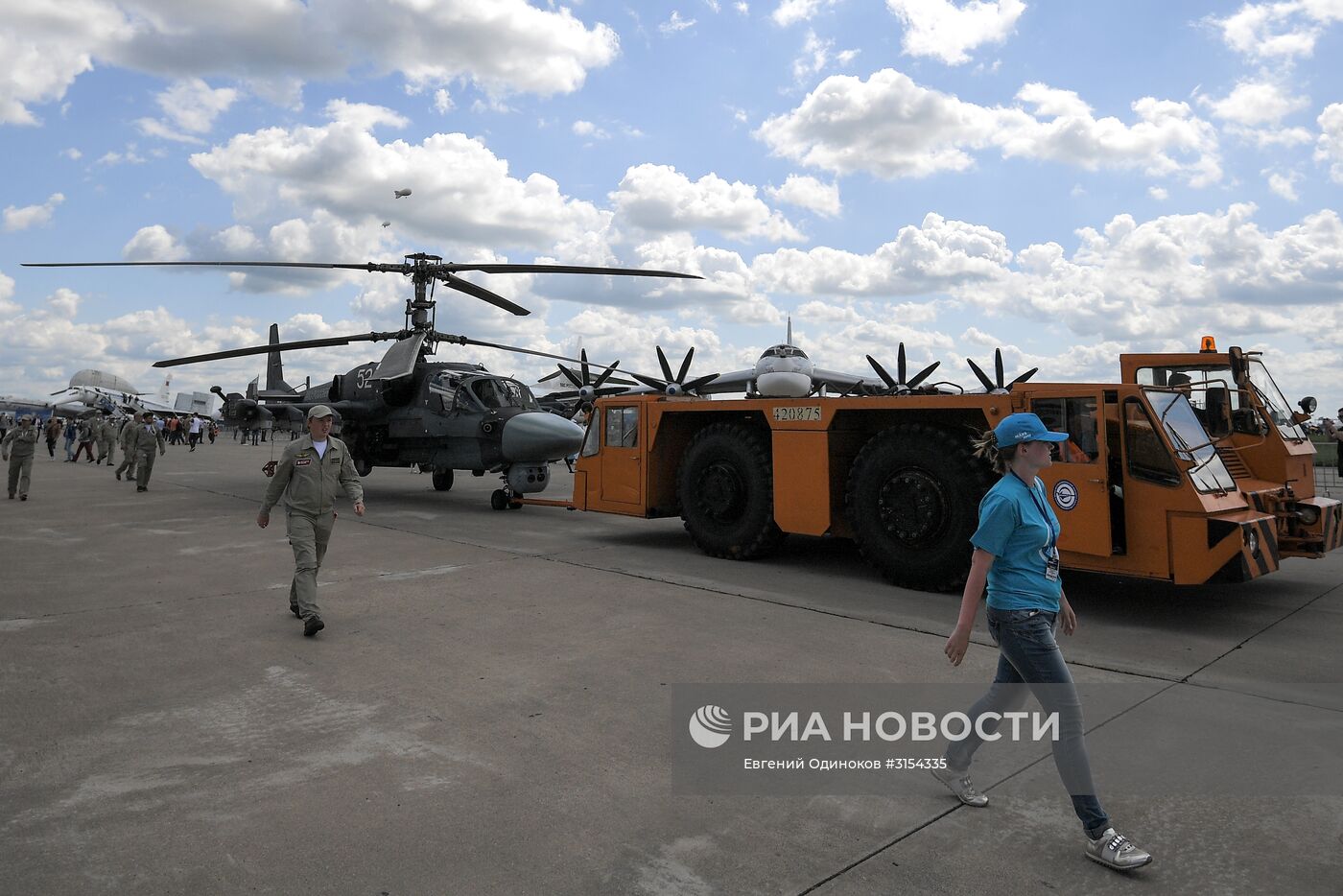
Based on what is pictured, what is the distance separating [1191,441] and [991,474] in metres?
1.46

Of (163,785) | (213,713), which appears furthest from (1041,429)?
(213,713)

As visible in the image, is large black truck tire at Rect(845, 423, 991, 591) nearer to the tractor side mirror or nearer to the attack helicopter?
the tractor side mirror

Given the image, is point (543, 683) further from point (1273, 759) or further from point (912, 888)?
point (1273, 759)

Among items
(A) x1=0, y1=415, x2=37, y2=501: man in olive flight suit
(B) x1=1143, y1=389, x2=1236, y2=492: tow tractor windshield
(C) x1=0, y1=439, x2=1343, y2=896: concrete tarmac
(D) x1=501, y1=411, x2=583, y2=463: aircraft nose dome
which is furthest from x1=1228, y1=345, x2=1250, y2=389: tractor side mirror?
(A) x1=0, y1=415, x2=37, y2=501: man in olive flight suit

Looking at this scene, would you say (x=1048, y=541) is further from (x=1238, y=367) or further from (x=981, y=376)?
(x=981, y=376)

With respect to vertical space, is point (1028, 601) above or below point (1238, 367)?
below

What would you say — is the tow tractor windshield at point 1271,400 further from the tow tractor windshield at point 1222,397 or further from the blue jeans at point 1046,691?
the blue jeans at point 1046,691

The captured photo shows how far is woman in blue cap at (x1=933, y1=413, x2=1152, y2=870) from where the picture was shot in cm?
275

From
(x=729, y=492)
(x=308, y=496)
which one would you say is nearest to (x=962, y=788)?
(x=308, y=496)

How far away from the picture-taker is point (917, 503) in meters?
7.11

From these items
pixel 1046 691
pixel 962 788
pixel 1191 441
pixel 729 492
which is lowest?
pixel 962 788

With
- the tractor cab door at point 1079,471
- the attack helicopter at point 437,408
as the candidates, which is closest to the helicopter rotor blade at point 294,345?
the attack helicopter at point 437,408

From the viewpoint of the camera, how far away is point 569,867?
2701 millimetres

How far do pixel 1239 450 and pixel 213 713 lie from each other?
806 centimetres
